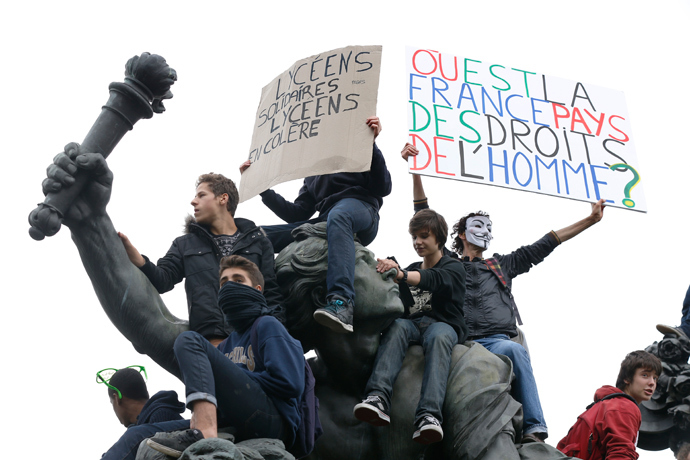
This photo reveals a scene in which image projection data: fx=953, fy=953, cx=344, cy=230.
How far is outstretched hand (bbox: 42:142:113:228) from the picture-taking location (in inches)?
242

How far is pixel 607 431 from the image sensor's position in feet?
24.4

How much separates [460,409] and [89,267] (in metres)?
2.78

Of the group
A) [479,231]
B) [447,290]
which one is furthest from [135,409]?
[479,231]

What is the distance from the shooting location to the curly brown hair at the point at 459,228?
8648 mm

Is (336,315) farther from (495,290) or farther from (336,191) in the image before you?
(495,290)

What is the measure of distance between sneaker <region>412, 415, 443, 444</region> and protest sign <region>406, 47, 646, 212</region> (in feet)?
8.65

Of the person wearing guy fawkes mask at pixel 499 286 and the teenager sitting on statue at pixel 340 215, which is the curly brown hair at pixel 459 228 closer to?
the person wearing guy fawkes mask at pixel 499 286

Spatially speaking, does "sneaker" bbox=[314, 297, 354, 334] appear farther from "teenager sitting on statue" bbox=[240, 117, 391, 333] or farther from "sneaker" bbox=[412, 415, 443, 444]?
"sneaker" bbox=[412, 415, 443, 444]

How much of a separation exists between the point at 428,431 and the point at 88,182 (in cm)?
283

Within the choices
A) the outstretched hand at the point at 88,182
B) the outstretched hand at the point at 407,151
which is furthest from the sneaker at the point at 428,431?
the outstretched hand at the point at 407,151

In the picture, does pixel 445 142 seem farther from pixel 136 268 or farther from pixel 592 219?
pixel 136 268

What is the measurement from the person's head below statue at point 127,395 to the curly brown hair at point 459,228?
3.11 meters

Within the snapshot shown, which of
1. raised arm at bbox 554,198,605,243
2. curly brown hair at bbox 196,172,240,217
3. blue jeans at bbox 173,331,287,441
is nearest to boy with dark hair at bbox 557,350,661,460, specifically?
raised arm at bbox 554,198,605,243

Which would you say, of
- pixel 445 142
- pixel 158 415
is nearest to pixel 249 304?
pixel 158 415
